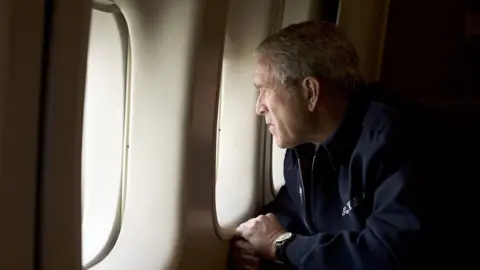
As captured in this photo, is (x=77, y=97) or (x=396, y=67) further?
(x=396, y=67)

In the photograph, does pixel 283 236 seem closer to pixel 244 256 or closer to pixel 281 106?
pixel 244 256

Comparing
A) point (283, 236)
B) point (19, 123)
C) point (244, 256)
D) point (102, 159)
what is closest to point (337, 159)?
point (283, 236)

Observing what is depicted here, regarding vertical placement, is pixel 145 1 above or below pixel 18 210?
above

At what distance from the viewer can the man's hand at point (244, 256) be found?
1503 mm

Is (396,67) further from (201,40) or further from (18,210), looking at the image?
(18,210)

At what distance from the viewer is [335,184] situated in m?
1.45

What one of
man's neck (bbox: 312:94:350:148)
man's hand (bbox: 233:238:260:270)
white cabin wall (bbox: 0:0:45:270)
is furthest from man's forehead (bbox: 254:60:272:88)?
white cabin wall (bbox: 0:0:45:270)

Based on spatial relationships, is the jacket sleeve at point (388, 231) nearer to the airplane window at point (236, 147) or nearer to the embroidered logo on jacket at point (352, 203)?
the embroidered logo on jacket at point (352, 203)

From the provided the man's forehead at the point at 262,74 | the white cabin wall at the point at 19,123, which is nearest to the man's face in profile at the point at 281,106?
the man's forehead at the point at 262,74

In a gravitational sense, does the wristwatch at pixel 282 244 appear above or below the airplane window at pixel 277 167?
below

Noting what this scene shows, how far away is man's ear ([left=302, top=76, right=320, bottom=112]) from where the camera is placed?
53.8 inches

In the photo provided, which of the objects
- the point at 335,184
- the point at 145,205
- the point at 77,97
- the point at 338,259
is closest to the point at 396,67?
the point at 335,184

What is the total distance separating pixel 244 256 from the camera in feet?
4.98

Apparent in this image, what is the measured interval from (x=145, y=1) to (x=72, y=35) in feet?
1.08
